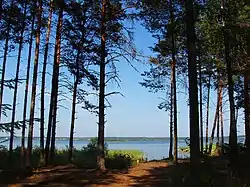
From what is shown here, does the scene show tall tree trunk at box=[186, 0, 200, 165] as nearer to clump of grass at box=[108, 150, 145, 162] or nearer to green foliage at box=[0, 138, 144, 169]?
green foliage at box=[0, 138, 144, 169]

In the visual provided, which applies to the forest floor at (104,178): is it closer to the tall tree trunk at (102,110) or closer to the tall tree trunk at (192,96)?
the tall tree trunk at (102,110)

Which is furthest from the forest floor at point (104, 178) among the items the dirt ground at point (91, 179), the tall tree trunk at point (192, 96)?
the tall tree trunk at point (192, 96)

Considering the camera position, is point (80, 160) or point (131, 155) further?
point (131, 155)

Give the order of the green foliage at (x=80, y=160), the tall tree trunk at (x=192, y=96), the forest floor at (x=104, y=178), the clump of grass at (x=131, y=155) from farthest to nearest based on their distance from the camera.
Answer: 1. the clump of grass at (x=131, y=155)
2. the green foliage at (x=80, y=160)
3. the forest floor at (x=104, y=178)
4. the tall tree trunk at (x=192, y=96)

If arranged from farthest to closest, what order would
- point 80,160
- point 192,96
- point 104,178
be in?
point 80,160, point 104,178, point 192,96

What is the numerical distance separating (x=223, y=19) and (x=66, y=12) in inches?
305

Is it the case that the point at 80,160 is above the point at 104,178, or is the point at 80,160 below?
below

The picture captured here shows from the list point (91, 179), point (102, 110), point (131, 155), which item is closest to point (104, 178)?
point (91, 179)

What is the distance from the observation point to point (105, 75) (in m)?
15.8

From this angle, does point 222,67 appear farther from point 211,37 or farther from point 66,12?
point 66,12

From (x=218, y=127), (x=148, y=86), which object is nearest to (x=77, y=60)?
(x=148, y=86)

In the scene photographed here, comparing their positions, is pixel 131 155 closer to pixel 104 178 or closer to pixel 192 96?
pixel 104 178

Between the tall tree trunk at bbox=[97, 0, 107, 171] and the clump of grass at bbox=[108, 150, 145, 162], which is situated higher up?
the tall tree trunk at bbox=[97, 0, 107, 171]

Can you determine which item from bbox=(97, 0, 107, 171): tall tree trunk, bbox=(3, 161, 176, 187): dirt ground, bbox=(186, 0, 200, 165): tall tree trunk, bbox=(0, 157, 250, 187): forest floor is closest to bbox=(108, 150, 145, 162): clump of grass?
bbox=(97, 0, 107, 171): tall tree trunk
